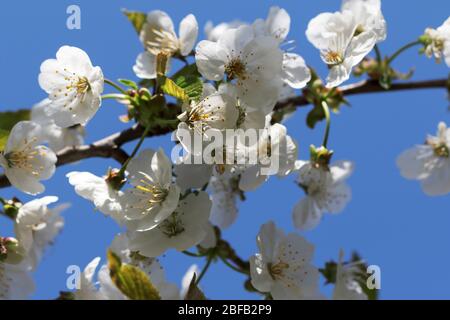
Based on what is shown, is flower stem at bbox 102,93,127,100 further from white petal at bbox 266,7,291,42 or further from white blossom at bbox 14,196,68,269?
white petal at bbox 266,7,291,42

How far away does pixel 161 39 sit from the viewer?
3.02m

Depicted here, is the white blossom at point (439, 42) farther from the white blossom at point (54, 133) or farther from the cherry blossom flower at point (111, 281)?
the white blossom at point (54, 133)

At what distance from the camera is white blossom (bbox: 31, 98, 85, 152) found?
3328 millimetres

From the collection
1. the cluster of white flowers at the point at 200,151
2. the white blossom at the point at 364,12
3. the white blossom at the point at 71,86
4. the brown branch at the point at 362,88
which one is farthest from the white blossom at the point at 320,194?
the white blossom at the point at 71,86

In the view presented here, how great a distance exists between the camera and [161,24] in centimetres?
301

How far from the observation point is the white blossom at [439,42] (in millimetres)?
2881

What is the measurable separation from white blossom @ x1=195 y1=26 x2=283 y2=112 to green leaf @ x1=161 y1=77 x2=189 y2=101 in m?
0.14

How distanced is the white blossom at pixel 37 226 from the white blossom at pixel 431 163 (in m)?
1.69

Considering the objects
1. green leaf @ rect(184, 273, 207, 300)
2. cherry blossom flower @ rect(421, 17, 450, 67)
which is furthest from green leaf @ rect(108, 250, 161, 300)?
cherry blossom flower @ rect(421, 17, 450, 67)
